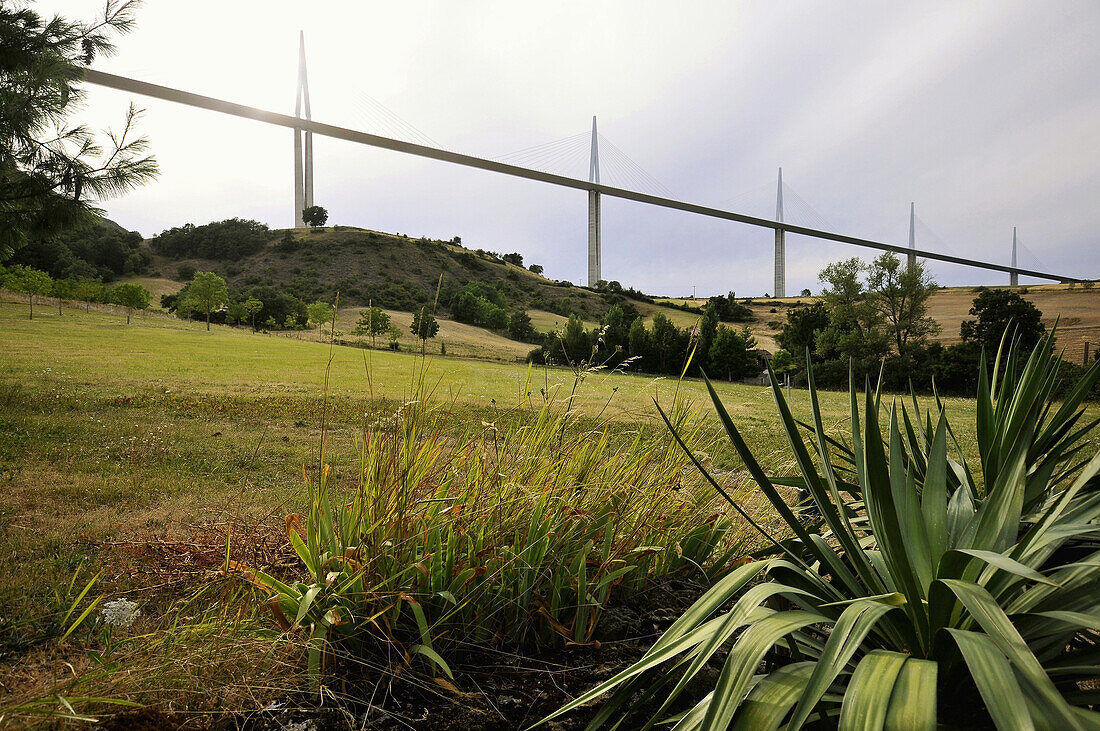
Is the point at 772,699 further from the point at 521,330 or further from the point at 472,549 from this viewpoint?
the point at 521,330

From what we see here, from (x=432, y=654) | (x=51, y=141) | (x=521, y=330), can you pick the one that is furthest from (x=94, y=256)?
(x=432, y=654)

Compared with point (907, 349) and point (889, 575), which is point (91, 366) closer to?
point (889, 575)

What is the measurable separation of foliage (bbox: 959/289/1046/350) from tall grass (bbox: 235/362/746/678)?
59.7ft

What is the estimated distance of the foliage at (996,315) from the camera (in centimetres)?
1600

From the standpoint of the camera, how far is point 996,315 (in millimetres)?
17578

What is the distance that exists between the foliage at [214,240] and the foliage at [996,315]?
116 ft

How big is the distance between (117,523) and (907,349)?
25.0 metres

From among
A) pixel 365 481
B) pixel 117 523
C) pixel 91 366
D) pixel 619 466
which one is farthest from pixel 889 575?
pixel 91 366

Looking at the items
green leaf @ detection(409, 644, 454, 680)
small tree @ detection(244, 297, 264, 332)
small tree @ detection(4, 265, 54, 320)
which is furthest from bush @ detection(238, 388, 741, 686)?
small tree @ detection(244, 297, 264, 332)

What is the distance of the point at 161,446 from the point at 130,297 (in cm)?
2048

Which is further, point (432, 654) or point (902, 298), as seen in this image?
point (902, 298)

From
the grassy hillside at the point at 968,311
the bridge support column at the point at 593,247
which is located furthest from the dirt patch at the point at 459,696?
the bridge support column at the point at 593,247

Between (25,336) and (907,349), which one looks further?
(907,349)

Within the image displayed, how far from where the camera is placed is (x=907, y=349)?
22.1 m
